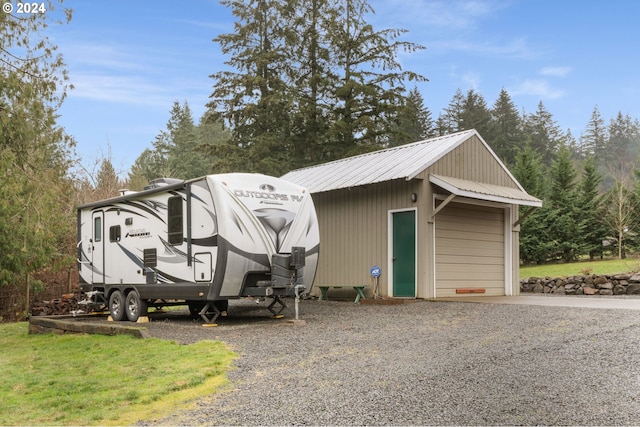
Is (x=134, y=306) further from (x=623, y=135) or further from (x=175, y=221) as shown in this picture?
(x=623, y=135)

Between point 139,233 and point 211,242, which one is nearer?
point 211,242

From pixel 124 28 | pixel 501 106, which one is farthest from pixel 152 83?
pixel 501 106

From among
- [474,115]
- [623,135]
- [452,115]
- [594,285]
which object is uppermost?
[623,135]

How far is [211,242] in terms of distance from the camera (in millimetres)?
10195

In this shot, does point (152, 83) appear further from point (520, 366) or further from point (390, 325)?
point (520, 366)

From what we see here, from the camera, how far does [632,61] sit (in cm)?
1900

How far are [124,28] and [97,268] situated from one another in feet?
17.1

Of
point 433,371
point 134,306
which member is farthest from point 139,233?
point 433,371

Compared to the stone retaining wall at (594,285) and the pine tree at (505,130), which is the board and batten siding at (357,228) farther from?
the pine tree at (505,130)

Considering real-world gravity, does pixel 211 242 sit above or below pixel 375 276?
above

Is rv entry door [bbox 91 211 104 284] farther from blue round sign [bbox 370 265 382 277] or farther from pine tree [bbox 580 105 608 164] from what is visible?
pine tree [bbox 580 105 608 164]

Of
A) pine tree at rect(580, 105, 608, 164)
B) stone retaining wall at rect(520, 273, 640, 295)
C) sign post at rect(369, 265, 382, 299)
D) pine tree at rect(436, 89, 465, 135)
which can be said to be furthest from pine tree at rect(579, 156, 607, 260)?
pine tree at rect(580, 105, 608, 164)

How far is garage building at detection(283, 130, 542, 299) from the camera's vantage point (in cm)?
1387

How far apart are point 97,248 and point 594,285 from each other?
43.9 feet
